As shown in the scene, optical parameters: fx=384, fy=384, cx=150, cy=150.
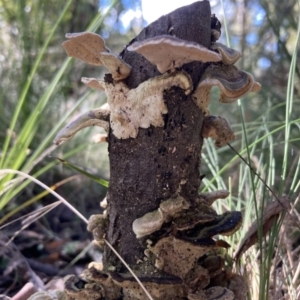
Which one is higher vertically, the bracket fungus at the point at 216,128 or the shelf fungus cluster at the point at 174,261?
the bracket fungus at the point at 216,128

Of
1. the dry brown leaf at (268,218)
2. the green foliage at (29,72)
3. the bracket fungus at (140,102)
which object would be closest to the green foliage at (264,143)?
the dry brown leaf at (268,218)

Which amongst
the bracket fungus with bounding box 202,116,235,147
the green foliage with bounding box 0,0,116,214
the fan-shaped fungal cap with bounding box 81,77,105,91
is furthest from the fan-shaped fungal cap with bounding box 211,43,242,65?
the green foliage with bounding box 0,0,116,214

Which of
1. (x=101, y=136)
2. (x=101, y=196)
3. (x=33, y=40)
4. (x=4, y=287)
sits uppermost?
(x=33, y=40)

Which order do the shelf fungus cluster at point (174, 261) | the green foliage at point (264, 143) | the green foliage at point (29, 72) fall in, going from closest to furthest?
the shelf fungus cluster at point (174, 261) → the green foliage at point (264, 143) → the green foliage at point (29, 72)

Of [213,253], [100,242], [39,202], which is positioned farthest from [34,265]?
[213,253]

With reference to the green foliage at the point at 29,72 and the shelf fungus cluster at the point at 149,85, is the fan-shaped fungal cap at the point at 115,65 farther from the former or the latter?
the green foliage at the point at 29,72

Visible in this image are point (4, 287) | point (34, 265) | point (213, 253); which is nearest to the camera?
point (213, 253)

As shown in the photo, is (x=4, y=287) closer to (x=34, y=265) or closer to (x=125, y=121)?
(x=34, y=265)
